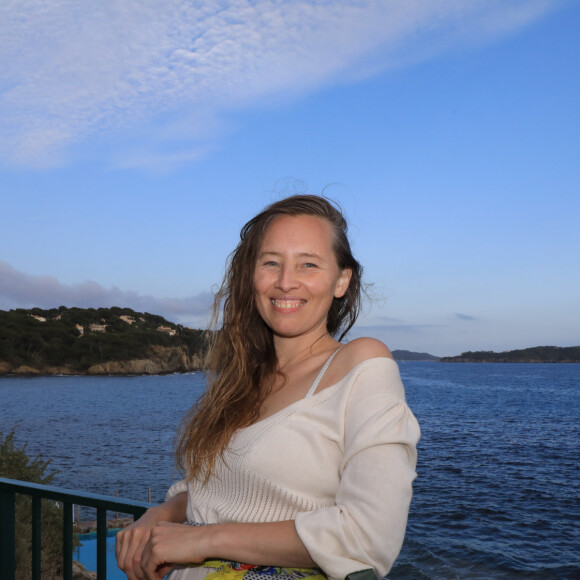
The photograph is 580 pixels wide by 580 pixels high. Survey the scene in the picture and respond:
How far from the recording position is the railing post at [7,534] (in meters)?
2.67

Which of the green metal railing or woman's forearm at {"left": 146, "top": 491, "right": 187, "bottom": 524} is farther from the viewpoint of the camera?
the green metal railing

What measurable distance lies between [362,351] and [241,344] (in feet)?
1.69

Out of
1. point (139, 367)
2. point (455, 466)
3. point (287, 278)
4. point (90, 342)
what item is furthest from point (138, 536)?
point (139, 367)

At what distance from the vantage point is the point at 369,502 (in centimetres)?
112

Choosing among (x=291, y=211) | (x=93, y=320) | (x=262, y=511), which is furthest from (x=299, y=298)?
(x=93, y=320)

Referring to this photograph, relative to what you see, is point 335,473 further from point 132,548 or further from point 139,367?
point 139,367

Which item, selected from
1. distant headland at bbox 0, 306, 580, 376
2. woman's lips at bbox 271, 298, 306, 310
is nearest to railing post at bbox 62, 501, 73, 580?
woman's lips at bbox 271, 298, 306, 310

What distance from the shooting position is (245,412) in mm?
1512

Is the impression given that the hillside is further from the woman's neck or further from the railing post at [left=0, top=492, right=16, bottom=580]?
the woman's neck

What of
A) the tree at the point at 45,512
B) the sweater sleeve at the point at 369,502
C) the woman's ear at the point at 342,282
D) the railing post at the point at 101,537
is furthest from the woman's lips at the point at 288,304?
the tree at the point at 45,512

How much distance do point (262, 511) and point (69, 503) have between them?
1.26 metres

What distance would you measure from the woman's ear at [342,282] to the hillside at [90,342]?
370 ft

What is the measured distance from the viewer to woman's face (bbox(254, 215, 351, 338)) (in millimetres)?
1542

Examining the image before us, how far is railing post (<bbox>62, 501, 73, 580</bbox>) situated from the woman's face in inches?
48.6
